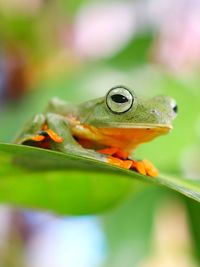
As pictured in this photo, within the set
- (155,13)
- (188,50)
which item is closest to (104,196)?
(188,50)

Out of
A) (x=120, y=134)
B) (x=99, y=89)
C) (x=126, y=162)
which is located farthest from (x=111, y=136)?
(x=99, y=89)

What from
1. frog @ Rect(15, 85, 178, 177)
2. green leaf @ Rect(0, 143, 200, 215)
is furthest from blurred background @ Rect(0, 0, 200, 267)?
frog @ Rect(15, 85, 178, 177)

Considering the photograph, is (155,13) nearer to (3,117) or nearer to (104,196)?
(3,117)

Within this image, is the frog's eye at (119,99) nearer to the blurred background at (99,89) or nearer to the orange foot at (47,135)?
the orange foot at (47,135)

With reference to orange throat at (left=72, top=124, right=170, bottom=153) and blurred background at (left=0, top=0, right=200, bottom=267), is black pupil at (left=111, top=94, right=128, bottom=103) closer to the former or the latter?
orange throat at (left=72, top=124, right=170, bottom=153)

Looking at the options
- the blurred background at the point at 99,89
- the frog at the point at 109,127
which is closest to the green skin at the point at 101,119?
the frog at the point at 109,127

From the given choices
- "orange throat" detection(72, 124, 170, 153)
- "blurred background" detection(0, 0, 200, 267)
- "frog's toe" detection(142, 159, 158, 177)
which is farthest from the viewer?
"blurred background" detection(0, 0, 200, 267)
